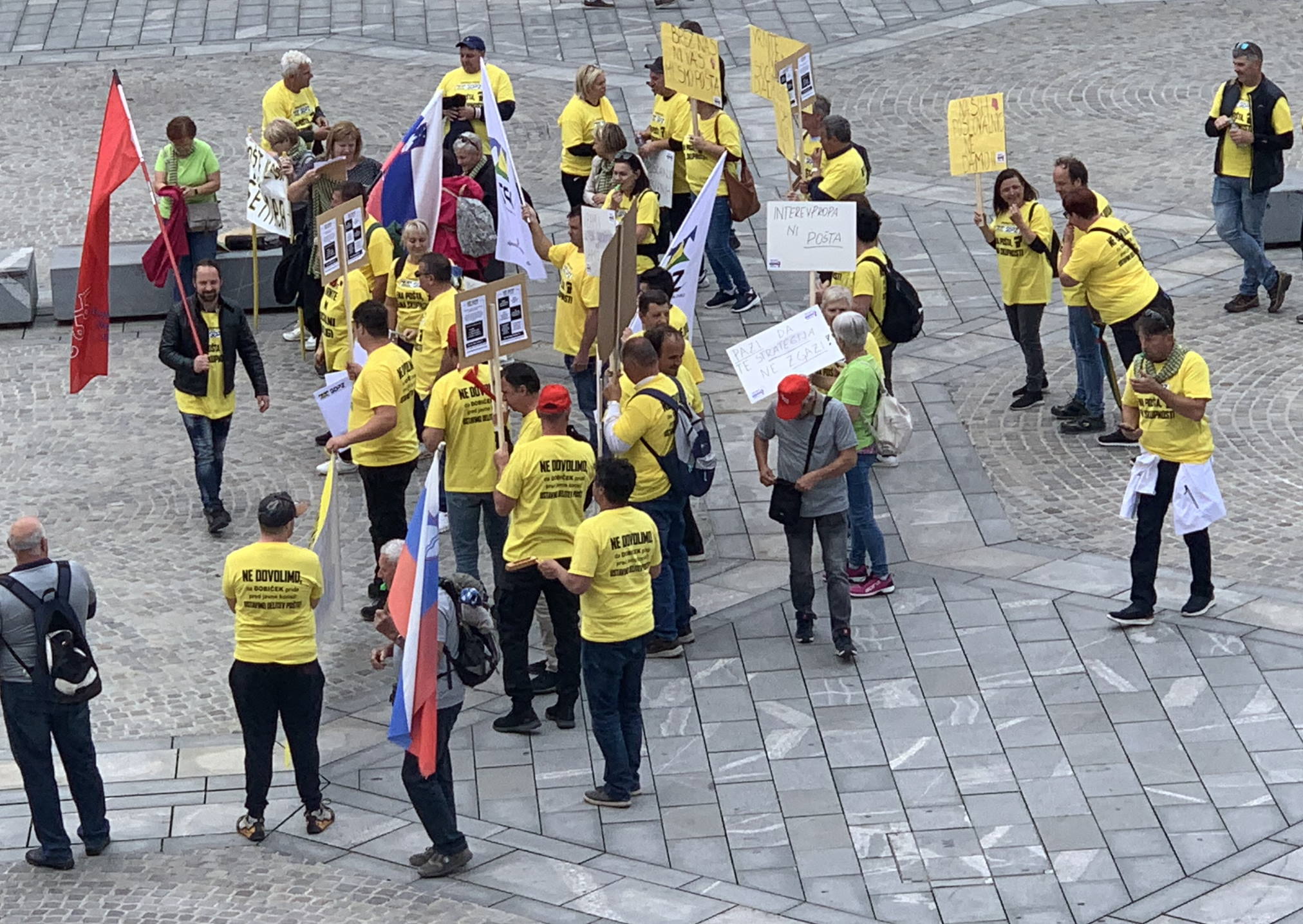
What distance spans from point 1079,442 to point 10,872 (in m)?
7.45

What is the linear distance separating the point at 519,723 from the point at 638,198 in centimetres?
426

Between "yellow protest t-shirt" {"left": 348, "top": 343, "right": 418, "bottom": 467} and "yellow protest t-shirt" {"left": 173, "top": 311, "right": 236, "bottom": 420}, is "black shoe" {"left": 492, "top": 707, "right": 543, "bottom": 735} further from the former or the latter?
"yellow protest t-shirt" {"left": 173, "top": 311, "right": 236, "bottom": 420}

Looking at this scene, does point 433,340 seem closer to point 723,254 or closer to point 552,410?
point 552,410

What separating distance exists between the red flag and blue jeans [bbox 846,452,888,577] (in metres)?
4.60

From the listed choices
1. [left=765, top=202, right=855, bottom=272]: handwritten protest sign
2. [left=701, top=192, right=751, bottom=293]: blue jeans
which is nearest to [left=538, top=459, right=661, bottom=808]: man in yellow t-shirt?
[left=765, top=202, right=855, bottom=272]: handwritten protest sign

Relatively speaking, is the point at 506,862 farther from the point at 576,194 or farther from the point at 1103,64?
the point at 1103,64

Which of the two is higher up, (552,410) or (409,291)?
(409,291)

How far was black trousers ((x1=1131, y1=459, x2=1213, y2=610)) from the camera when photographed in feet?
36.0

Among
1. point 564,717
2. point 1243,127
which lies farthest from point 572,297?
point 1243,127

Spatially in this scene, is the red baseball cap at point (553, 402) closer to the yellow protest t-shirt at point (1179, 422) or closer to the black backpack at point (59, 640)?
the black backpack at point (59, 640)

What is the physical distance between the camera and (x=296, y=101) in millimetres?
16781

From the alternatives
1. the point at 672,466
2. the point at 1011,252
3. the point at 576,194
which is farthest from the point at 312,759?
the point at 576,194

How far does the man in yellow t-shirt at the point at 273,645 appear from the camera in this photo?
9375mm

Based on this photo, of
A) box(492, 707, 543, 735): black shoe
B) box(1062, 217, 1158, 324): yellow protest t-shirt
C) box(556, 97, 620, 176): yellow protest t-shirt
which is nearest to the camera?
box(492, 707, 543, 735): black shoe
